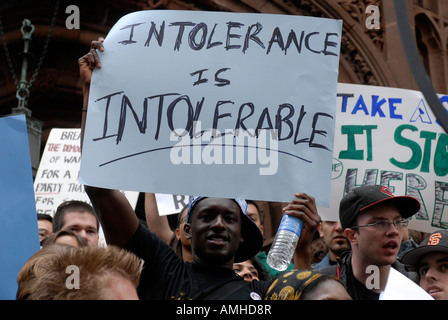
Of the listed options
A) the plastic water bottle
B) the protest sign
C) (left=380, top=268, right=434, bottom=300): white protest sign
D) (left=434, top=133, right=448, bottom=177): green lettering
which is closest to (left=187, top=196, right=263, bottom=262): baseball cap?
the plastic water bottle

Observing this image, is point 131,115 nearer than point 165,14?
Yes

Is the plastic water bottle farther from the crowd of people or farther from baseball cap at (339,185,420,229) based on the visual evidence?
baseball cap at (339,185,420,229)

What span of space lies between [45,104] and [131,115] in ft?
19.7

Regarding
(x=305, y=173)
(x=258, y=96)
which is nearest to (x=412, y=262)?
(x=305, y=173)

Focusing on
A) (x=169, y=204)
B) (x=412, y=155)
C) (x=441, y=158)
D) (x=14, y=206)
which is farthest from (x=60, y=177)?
(x=441, y=158)

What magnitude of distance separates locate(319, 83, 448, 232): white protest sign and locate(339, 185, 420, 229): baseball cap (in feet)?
2.42

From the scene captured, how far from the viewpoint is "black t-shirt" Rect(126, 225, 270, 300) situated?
2656mm

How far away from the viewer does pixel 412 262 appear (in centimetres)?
358

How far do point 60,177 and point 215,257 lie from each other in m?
3.15

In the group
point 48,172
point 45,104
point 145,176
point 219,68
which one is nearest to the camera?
point 145,176

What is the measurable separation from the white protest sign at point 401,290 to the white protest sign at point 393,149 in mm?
911

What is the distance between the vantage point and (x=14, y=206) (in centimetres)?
337

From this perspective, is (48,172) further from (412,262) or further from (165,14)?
(412,262)

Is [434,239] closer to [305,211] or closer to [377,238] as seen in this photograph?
[377,238]
